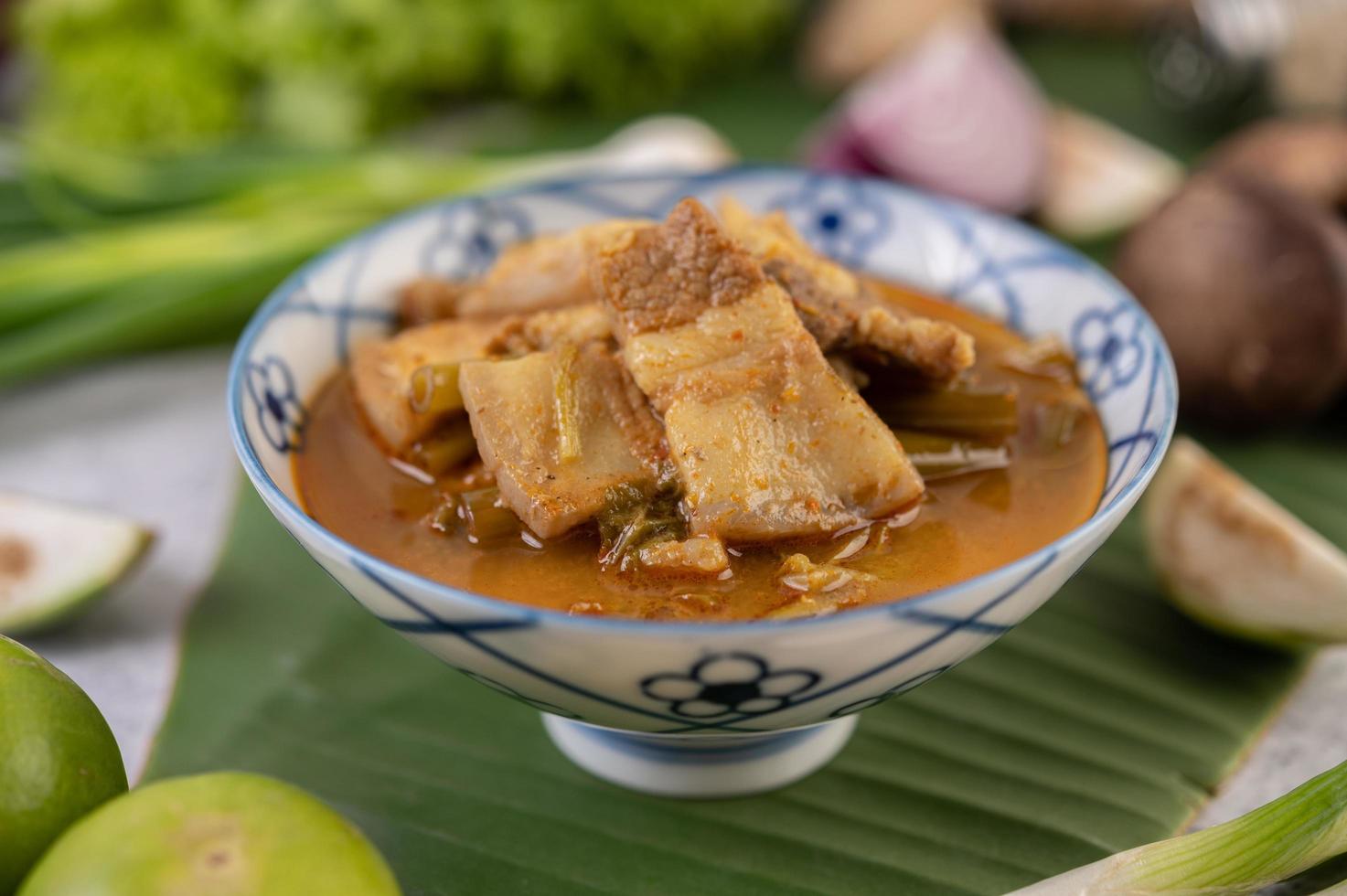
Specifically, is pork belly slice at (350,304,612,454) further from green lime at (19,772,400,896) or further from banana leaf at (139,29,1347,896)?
green lime at (19,772,400,896)

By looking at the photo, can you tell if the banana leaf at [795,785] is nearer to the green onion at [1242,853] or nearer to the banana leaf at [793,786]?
the banana leaf at [793,786]

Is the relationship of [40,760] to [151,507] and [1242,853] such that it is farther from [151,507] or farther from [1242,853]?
[1242,853]

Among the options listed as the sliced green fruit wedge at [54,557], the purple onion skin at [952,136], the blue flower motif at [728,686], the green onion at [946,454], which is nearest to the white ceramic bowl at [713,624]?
the blue flower motif at [728,686]

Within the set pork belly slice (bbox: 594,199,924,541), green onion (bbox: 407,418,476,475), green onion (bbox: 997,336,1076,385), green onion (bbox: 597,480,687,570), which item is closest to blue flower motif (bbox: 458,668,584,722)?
green onion (bbox: 597,480,687,570)

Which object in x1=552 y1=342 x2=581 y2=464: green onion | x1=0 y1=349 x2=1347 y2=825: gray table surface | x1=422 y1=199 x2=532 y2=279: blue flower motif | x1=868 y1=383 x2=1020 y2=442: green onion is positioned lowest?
x1=0 y1=349 x2=1347 y2=825: gray table surface

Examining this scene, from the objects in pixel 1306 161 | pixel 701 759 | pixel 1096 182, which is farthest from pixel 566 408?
pixel 1096 182

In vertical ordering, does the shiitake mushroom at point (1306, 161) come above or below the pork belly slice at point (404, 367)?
below
